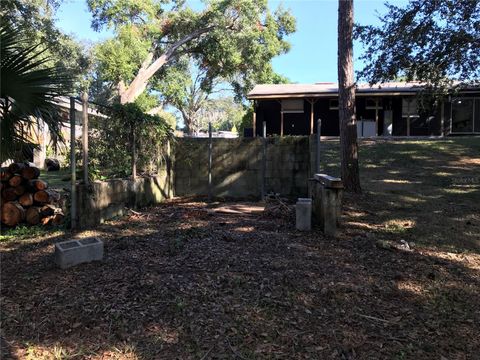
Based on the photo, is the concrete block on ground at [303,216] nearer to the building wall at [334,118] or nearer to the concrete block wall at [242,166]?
the concrete block wall at [242,166]

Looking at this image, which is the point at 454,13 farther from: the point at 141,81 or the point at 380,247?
the point at 141,81

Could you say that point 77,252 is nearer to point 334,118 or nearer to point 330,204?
point 330,204

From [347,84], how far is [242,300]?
6.10 metres

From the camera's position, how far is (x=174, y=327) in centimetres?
339

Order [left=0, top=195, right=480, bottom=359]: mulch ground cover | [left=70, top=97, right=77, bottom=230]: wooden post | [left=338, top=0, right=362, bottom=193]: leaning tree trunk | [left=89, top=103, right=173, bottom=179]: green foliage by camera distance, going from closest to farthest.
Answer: [left=0, top=195, right=480, bottom=359]: mulch ground cover < [left=70, top=97, right=77, bottom=230]: wooden post < [left=89, top=103, right=173, bottom=179]: green foliage < [left=338, top=0, right=362, bottom=193]: leaning tree trunk

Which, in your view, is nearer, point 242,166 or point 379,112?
point 242,166

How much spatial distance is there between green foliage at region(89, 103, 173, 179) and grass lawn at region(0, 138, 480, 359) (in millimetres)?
1111

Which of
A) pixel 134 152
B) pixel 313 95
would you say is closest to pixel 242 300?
pixel 134 152

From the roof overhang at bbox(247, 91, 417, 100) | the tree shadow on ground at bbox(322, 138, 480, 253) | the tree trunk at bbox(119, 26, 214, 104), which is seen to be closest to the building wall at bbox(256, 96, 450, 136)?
the roof overhang at bbox(247, 91, 417, 100)

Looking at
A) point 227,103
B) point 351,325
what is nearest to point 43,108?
point 351,325

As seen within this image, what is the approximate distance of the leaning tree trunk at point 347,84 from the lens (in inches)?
344

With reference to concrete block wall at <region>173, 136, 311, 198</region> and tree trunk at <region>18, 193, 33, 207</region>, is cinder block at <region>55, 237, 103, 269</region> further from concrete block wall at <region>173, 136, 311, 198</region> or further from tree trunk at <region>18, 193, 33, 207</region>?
concrete block wall at <region>173, 136, 311, 198</region>

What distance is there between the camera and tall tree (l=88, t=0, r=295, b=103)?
84.7 feet

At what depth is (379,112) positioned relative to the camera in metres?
21.6
